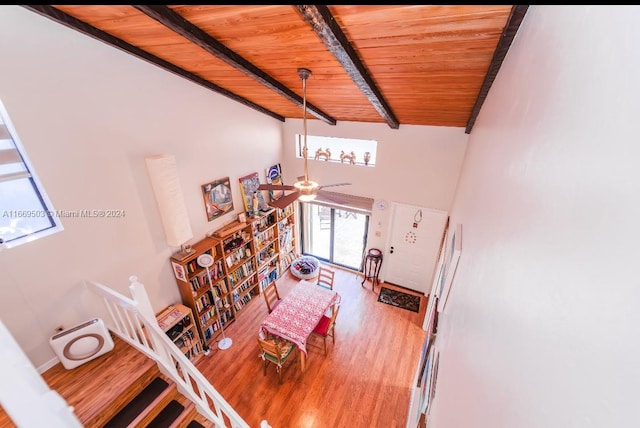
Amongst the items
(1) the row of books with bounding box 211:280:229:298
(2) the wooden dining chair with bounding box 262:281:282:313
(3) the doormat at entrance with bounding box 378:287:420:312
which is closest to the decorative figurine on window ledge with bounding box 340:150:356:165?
(2) the wooden dining chair with bounding box 262:281:282:313

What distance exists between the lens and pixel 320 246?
6.97 metres

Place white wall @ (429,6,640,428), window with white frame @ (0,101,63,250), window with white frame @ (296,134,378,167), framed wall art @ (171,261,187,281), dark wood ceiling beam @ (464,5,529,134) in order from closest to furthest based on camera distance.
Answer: white wall @ (429,6,640,428) → dark wood ceiling beam @ (464,5,529,134) → window with white frame @ (0,101,63,250) → framed wall art @ (171,261,187,281) → window with white frame @ (296,134,378,167)

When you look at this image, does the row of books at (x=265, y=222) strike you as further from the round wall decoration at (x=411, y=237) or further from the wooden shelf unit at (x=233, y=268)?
the round wall decoration at (x=411, y=237)

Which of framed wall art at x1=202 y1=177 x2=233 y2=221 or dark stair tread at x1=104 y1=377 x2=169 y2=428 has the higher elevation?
framed wall art at x1=202 y1=177 x2=233 y2=221

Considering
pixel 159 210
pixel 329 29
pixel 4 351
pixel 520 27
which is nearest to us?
pixel 4 351

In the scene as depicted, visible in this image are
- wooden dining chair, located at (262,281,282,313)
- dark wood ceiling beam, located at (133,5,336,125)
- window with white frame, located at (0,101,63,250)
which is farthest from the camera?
wooden dining chair, located at (262,281,282,313)

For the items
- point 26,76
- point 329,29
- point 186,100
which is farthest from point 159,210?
point 329,29

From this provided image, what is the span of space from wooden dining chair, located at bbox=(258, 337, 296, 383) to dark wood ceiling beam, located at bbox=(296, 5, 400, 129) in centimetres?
338

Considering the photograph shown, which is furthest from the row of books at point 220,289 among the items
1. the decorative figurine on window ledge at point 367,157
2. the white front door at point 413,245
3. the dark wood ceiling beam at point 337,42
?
the dark wood ceiling beam at point 337,42

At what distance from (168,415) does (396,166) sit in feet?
15.0

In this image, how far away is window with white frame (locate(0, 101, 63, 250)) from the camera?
2.46 metres

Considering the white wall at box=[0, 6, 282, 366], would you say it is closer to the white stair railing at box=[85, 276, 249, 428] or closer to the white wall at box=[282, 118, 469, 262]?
the white stair railing at box=[85, 276, 249, 428]

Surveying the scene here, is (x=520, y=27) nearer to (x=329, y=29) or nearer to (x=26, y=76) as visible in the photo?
(x=329, y=29)

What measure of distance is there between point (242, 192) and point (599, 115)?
4.94m
